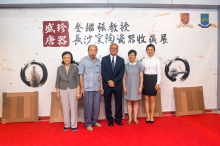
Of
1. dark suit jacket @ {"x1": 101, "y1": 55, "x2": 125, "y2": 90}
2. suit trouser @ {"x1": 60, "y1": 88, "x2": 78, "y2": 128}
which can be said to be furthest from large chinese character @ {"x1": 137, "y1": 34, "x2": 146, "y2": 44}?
suit trouser @ {"x1": 60, "y1": 88, "x2": 78, "y2": 128}

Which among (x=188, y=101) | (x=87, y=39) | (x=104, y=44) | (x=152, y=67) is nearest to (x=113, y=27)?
(x=104, y=44)

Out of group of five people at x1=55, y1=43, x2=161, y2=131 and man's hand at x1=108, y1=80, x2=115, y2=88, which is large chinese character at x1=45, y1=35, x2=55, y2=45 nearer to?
group of five people at x1=55, y1=43, x2=161, y2=131

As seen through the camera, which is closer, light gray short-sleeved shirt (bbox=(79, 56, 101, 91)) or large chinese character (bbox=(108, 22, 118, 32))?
light gray short-sleeved shirt (bbox=(79, 56, 101, 91))

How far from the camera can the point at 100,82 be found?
317cm

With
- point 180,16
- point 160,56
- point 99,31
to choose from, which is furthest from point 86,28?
point 180,16

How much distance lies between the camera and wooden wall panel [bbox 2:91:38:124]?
3.42 m

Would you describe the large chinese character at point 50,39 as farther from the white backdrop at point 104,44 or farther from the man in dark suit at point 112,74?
the man in dark suit at point 112,74

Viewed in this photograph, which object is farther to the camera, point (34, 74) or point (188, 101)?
point (188, 101)

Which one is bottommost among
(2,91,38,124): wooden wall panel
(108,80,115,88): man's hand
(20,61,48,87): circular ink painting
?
(2,91,38,124): wooden wall panel

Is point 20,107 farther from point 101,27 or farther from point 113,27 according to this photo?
point 113,27

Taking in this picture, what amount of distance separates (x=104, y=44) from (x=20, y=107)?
7.40 ft

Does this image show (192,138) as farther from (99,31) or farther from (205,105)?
(99,31)

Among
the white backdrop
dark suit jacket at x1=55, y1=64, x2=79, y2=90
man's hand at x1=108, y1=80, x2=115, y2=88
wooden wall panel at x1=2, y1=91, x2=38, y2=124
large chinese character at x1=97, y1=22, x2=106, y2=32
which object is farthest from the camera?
large chinese character at x1=97, y1=22, x2=106, y2=32

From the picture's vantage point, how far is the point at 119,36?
3.71m
